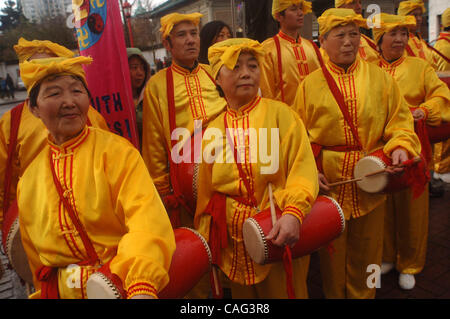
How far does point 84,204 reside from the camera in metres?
1.68

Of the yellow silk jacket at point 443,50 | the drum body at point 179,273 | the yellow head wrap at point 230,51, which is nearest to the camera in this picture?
the drum body at point 179,273

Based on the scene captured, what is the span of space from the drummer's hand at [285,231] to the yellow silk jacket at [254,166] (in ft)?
0.55

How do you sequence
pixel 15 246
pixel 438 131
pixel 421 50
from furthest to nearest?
pixel 421 50
pixel 438 131
pixel 15 246

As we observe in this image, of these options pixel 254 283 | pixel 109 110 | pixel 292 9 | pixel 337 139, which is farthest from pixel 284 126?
pixel 292 9

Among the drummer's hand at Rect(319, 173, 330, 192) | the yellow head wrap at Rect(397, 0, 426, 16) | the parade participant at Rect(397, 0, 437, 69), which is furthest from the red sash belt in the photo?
the yellow head wrap at Rect(397, 0, 426, 16)

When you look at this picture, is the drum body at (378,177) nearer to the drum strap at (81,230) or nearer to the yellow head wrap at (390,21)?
the yellow head wrap at (390,21)

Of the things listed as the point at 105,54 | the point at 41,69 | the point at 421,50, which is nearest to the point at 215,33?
the point at 105,54

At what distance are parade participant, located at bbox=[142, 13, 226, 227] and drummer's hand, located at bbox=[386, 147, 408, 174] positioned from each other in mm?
1386

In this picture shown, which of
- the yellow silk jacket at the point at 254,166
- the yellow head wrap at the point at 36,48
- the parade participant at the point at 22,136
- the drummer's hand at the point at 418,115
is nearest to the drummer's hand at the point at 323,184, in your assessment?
the yellow silk jacket at the point at 254,166

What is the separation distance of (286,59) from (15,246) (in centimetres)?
276

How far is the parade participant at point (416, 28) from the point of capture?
4844mm

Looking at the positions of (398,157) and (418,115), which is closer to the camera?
(398,157)

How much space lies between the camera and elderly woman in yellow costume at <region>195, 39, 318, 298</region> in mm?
2105

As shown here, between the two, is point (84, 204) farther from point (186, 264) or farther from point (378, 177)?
point (378, 177)
